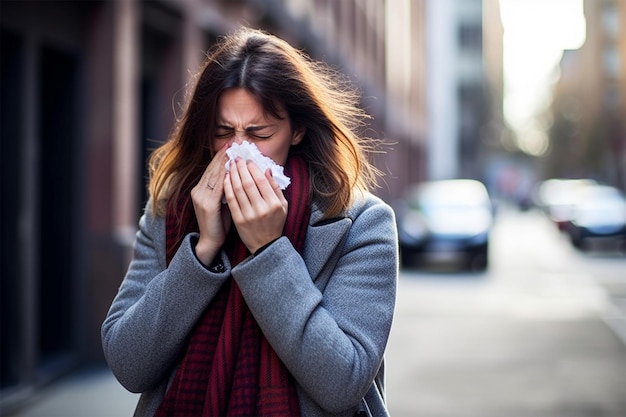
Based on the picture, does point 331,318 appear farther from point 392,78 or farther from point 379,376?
point 392,78

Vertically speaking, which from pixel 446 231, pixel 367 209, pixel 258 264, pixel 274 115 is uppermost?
pixel 274 115

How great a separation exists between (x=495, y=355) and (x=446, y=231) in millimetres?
9528

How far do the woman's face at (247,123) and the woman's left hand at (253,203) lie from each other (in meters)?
0.13

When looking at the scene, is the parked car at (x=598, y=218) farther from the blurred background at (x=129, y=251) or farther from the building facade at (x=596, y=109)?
the building facade at (x=596, y=109)

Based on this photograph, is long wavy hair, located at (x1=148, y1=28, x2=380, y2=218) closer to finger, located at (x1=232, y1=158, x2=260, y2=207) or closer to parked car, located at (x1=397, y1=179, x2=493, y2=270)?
finger, located at (x1=232, y1=158, x2=260, y2=207)

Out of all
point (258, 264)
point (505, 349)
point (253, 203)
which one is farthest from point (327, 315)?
point (505, 349)

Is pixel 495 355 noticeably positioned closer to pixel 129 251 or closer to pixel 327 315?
pixel 129 251

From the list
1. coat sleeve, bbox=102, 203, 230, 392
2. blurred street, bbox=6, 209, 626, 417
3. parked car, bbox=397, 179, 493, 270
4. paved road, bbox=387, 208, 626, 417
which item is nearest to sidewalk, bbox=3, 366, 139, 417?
blurred street, bbox=6, 209, 626, 417

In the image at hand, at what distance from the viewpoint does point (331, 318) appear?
2.04 m

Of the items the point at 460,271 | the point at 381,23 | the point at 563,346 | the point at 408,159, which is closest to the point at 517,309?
the point at 563,346

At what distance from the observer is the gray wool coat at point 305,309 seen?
200 centimetres

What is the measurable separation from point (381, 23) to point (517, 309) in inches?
853

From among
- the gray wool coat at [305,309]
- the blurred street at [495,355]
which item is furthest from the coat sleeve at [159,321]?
the blurred street at [495,355]

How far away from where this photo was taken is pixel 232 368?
6.79 ft
